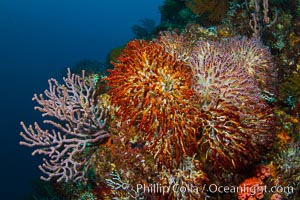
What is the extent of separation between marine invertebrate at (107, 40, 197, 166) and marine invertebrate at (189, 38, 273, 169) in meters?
0.18

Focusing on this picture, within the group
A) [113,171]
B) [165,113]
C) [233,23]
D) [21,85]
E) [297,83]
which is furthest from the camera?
[21,85]

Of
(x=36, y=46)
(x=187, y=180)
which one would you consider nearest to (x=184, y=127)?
(x=187, y=180)

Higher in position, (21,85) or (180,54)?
(21,85)

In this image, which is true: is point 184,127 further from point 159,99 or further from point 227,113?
point 227,113

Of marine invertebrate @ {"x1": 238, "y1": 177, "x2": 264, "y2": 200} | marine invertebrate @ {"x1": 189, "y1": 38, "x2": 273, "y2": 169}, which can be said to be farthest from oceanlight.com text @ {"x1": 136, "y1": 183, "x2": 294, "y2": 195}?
marine invertebrate @ {"x1": 189, "y1": 38, "x2": 273, "y2": 169}

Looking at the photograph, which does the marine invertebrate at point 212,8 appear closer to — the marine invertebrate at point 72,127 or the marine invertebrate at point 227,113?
the marine invertebrate at point 227,113

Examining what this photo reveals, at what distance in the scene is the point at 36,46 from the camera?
83.7 m

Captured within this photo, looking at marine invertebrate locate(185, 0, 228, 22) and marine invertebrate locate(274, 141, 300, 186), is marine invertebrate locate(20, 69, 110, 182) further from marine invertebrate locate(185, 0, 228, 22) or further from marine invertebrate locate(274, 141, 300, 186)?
marine invertebrate locate(185, 0, 228, 22)

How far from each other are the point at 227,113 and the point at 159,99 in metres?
0.88

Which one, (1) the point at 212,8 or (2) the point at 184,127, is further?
(1) the point at 212,8

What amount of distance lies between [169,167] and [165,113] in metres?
0.85

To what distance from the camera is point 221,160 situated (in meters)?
3.52

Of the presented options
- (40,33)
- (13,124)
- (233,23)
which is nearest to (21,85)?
(13,124)

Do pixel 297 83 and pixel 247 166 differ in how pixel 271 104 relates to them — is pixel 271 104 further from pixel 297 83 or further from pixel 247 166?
pixel 247 166
